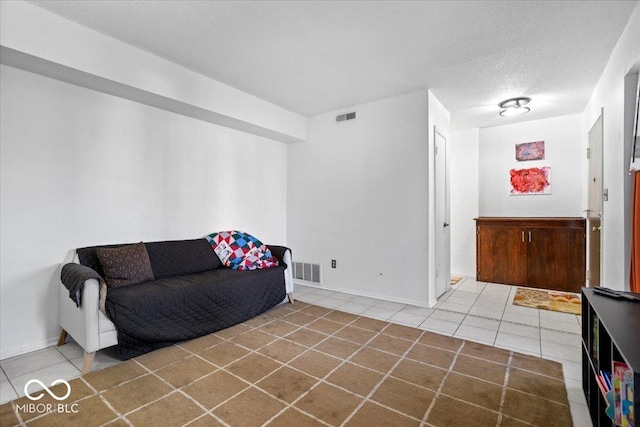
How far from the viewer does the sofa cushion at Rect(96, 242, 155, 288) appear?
253cm

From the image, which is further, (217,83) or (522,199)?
(522,199)

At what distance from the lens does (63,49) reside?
228 cm

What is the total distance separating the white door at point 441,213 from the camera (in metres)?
3.81

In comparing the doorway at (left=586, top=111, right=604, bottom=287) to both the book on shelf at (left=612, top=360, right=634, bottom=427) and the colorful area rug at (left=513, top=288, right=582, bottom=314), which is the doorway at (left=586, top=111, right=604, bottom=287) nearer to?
the colorful area rug at (left=513, top=288, right=582, bottom=314)

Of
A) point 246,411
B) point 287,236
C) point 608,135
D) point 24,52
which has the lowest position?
point 246,411

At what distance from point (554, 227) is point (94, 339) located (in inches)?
213

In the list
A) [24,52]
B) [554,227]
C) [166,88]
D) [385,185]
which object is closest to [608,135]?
[554,227]

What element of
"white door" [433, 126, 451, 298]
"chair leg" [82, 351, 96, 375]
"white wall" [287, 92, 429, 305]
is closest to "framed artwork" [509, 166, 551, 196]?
"white door" [433, 126, 451, 298]

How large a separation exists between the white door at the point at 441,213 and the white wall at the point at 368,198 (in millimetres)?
359

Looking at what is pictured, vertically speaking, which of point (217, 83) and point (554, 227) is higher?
point (217, 83)

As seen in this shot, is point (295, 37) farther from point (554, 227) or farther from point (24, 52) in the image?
point (554, 227)

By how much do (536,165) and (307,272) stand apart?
3.99m

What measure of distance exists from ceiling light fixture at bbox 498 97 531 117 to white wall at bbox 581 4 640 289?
2.51 feet

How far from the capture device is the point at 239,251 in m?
3.64
